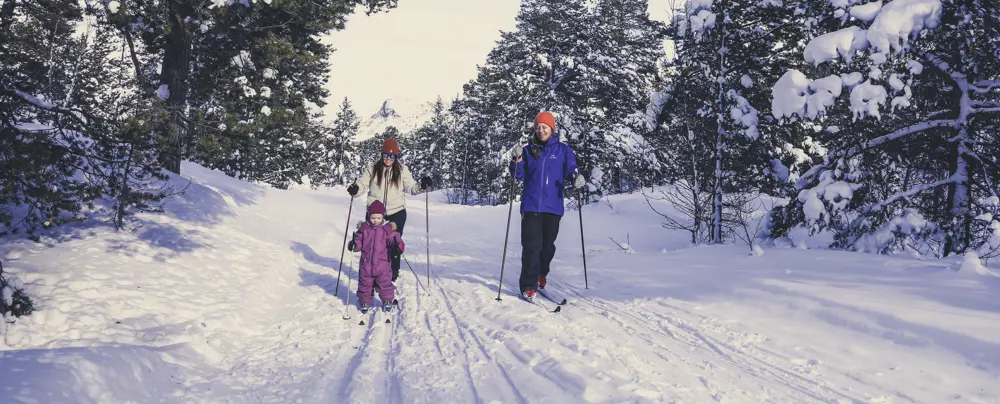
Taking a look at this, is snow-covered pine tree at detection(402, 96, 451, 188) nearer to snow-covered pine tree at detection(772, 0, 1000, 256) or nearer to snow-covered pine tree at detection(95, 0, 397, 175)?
snow-covered pine tree at detection(95, 0, 397, 175)

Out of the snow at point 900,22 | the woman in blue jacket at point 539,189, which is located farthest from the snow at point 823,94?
the woman in blue jacket at point 539,189

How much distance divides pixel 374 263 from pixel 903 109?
7.36m

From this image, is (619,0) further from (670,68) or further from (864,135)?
(864,135)

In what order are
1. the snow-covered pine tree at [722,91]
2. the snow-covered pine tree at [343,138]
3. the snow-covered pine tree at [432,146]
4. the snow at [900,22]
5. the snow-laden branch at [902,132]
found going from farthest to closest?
the snow-covered pine tree at [343,138], the snow-covered pine tree at [432,146], the snow-covered pine tree at [722,91], the snow-laden branch at [902,132], the snow at [900,22]

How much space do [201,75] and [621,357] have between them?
9944mm

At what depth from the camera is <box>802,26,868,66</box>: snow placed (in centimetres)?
604

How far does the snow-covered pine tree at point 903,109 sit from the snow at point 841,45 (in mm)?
12

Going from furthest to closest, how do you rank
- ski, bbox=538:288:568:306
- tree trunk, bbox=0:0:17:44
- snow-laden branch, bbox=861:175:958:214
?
snow-laden branch, bbox=861:175:958:214
ski, bbox=538:288:568:306
tree trunk, bbox=0:0:17:44

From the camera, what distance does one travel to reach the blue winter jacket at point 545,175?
6195 mm

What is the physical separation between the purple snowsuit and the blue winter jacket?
1.81 metres

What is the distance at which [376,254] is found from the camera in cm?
640

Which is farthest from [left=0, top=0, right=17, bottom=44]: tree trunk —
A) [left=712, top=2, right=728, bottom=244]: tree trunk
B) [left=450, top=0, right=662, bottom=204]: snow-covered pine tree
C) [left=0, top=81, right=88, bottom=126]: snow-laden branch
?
[left=450, top=0, right=662, bottom=204]: snow-covered pine tree

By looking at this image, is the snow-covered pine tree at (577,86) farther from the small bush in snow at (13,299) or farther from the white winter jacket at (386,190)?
the small bush in snow at (13,299)

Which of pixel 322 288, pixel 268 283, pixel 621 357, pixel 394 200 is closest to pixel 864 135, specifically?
pixel 621 357
